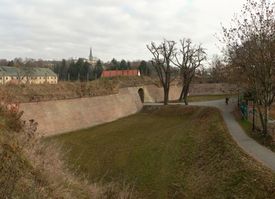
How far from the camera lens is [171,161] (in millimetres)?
20234

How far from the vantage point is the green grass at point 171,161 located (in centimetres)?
1471

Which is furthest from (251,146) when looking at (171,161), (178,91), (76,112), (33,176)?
(178,91)

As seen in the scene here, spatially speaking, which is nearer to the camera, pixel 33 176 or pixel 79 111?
pixel 33 176

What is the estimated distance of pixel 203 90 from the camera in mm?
70875

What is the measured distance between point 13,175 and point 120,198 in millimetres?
3803

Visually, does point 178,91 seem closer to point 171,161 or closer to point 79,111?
point 79,111

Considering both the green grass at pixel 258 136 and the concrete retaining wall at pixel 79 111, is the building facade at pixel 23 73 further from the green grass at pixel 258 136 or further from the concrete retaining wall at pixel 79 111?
the green grass at pixel 258 136

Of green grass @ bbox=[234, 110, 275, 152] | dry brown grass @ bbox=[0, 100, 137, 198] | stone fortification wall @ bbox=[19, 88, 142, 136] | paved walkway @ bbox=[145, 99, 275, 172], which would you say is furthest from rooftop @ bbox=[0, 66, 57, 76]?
dry brown grass @ bbox=[0, 100, 137, 198]

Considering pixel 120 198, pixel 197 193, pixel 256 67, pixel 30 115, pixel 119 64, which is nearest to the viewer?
pixel 120 198

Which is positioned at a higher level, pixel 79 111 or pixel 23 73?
pixel 23 73

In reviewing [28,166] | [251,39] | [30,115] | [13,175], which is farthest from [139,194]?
[30,115]

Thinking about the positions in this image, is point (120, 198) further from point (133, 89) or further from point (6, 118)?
point (133, 89)

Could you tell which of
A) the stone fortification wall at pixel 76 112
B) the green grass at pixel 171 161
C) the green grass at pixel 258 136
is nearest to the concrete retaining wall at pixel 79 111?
the stone fortification wall at pixel 76 112

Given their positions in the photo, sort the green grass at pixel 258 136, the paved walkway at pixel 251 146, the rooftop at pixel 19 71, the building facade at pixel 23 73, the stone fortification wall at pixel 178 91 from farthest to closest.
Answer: the rooftop at pixel 19 71, the building facade at pixel 23 73, the stone fortification wall at pixel 178 91, the green grass at pixel 258 136, the paved walkway at pixel 251 146
